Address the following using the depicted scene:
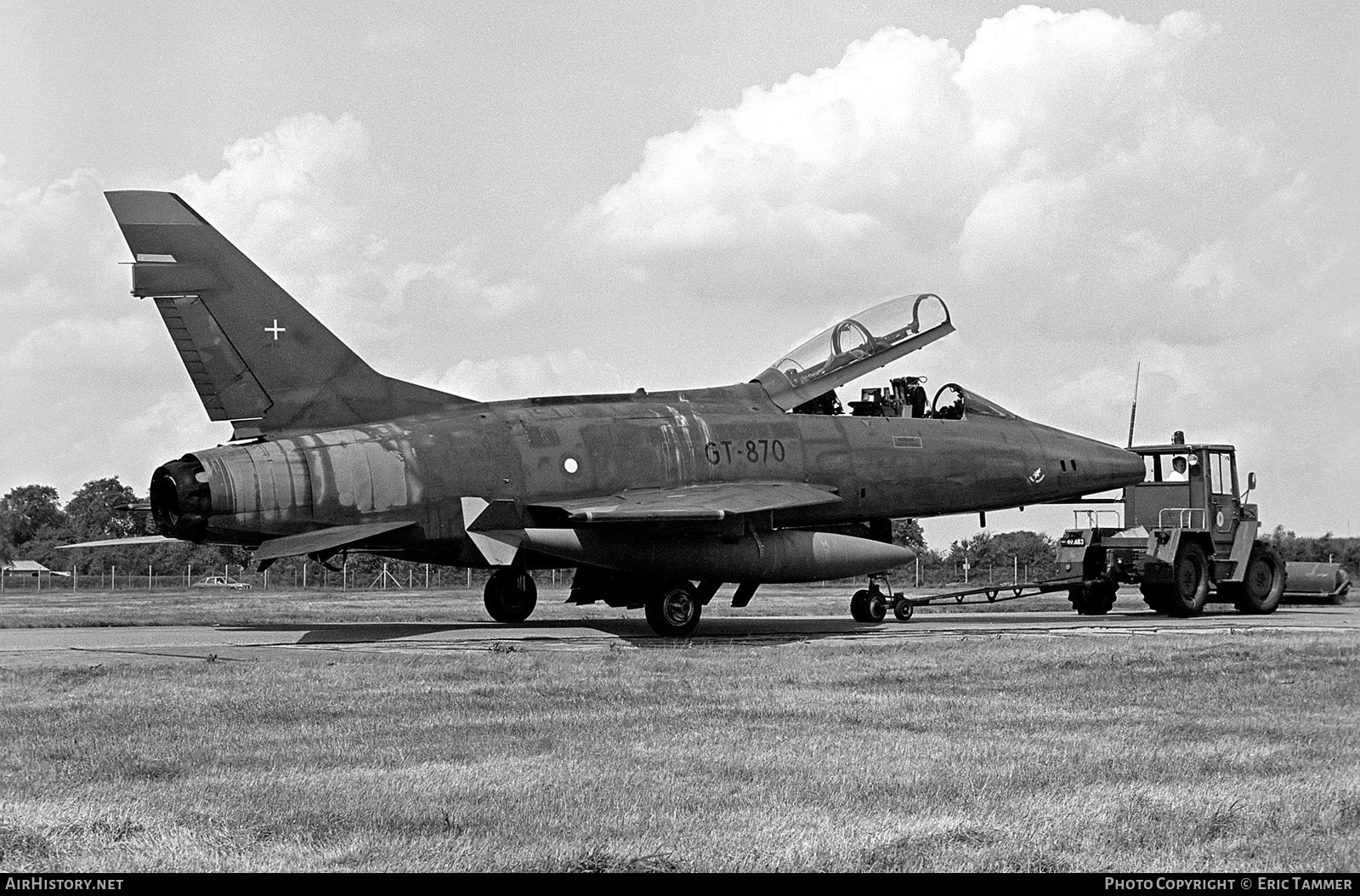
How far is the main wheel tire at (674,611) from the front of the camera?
699 inches

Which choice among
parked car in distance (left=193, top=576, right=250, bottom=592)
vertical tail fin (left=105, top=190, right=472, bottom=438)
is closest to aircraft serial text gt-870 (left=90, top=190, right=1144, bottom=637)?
vertical tail fin (left=105, top=190, right=472, bottom=438)

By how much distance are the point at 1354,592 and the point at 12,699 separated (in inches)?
1265

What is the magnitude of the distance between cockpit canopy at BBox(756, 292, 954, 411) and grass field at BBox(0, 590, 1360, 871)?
8.47 m

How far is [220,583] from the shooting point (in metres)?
52.5

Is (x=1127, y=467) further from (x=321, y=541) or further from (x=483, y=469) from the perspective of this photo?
(x=321, y=541)

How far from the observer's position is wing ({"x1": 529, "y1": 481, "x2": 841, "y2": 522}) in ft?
55.2

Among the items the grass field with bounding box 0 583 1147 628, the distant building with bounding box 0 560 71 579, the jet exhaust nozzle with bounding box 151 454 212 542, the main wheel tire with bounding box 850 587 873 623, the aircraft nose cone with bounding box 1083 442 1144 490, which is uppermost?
the aircraft nose cone with bounding box 1083 442 1144 490

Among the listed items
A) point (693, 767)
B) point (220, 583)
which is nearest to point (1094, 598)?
point (693, 767)

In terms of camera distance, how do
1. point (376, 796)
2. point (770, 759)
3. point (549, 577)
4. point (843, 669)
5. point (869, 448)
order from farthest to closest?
1. point (549, 577)
2. point (869, 448)
3. point (843, 669)
4. point (770, 759)
5. point (376, 796)

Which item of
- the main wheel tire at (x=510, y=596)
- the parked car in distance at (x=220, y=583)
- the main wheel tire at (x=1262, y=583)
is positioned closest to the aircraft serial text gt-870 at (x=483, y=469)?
the main wheel tire at (x=510, y=596)

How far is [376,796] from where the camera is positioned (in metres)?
6.64

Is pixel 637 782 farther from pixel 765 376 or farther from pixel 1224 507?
pixel 1224 507

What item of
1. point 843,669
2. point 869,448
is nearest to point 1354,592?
point 869,448

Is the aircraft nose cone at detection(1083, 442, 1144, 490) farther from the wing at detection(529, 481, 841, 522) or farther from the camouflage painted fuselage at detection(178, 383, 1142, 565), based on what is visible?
the wing at detection(529, 481, 841, 522)
